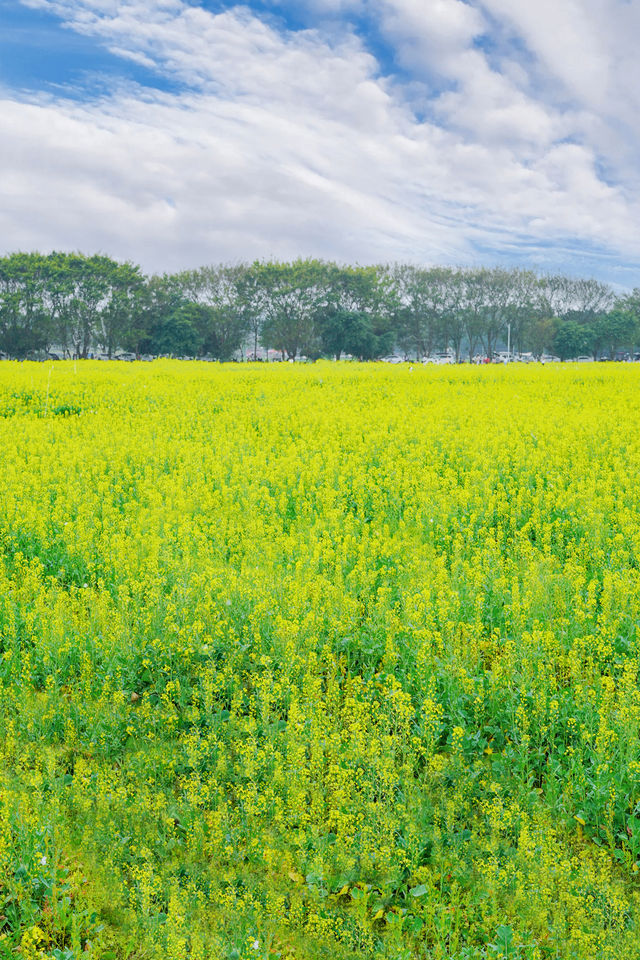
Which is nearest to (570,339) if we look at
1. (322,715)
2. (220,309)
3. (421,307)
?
(421,307)

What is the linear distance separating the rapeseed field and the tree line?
189 ft

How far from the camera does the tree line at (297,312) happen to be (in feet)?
201

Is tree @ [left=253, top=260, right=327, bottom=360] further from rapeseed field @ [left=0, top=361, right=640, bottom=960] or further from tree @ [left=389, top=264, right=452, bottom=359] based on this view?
rapeseed field @ [left=0, top=361, right=640, bottom=960]

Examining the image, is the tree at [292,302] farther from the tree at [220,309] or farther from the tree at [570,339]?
the tree at [570,339]

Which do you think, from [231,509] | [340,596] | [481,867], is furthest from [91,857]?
[231,509]

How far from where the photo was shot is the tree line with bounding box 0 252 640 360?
61250mm

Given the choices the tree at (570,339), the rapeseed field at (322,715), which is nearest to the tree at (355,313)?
the tree at (570,339)

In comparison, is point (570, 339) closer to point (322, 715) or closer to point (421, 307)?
point (421, 307)

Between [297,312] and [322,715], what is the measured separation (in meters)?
67.0

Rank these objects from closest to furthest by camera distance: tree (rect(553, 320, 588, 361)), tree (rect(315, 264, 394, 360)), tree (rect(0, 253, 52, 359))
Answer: tree (rect(0, 253, 52, 359))
tree (rect(315, 264, 394, 360))
tree (rect(553, 320, 588, 361))

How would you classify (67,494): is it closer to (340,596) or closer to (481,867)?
(340,596)

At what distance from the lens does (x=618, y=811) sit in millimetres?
3820

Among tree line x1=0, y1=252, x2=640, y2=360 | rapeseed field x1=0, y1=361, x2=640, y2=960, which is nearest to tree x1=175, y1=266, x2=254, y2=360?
tree line x1=0, y1=252, x2=640, y2=360

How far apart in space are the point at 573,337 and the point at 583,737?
7451cm
